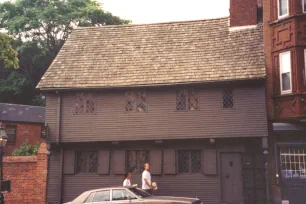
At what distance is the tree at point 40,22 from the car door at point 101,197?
29.2 meters

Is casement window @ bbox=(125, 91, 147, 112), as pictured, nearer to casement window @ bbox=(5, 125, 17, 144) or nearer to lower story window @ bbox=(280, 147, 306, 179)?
lower story window @ bbox=(280, 147, 306, 179)

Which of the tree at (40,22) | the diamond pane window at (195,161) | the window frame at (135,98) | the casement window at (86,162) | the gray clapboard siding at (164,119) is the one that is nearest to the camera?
the gray clapboard siding at (164,119)

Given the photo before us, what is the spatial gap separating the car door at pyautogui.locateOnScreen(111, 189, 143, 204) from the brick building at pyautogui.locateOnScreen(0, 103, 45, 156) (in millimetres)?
21161

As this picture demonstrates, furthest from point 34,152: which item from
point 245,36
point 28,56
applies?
point 28,56

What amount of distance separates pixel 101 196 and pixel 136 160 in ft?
22.6

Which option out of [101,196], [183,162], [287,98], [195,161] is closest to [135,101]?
[183,162]

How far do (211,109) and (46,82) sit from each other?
9009 mm

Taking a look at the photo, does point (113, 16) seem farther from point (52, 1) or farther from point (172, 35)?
point (172, 35)

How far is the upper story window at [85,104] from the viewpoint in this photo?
63.1 feet

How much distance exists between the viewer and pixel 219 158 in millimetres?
17594

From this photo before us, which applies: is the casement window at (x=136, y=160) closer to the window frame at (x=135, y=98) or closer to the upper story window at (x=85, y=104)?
the window frame at (x=135, y=98)

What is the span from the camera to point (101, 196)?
38.9 feet

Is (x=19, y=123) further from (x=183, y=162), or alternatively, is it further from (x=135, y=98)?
(x=183, y=162)

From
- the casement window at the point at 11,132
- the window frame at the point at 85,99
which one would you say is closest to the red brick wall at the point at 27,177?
the window frame at the point at 85,99
